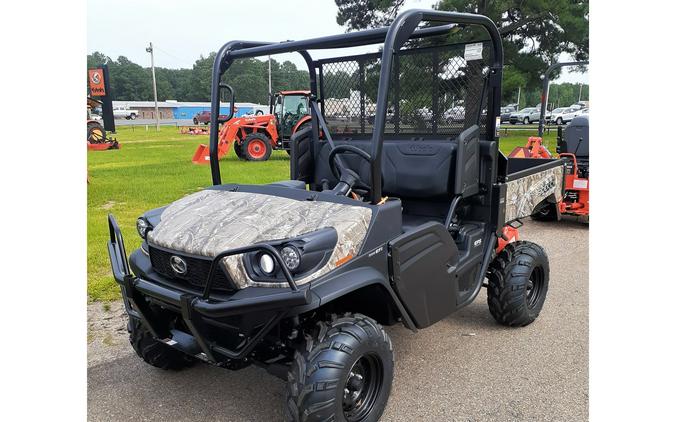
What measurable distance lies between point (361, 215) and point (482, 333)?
6.08 feet

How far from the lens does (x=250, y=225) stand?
274 centimetres

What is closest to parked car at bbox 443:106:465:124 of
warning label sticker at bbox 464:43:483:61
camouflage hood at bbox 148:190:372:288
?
warning label sticker at bbox 464:43:483:61

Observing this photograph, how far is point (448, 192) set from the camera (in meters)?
3.74

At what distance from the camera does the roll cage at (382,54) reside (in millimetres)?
2670

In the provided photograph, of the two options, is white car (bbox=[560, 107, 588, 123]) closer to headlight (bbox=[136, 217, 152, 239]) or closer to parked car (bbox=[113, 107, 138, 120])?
headlight (bbox=[136, 217, 152, 239])

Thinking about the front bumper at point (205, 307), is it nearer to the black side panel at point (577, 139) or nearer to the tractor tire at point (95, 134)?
the black side panel at point (577, 139)

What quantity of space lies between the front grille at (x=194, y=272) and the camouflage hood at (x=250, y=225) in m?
0.04

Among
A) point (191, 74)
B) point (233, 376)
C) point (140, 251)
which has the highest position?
point (191, 74)

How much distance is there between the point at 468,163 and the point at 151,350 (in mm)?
2453

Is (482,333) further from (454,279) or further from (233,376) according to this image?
(233,376)

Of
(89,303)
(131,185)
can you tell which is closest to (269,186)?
Result: (89,303)

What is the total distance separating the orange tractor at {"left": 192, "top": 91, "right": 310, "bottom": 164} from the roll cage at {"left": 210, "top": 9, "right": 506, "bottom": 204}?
40.2ft

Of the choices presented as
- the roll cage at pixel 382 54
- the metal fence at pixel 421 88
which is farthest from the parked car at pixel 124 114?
the roll cage at pixel 382 54

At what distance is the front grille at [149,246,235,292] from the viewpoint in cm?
257
